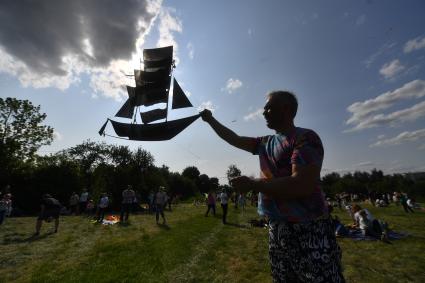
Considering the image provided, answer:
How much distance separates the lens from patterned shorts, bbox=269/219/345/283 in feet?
6.88

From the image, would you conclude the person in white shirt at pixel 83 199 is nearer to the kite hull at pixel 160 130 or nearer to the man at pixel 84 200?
the man at pixel 84 200

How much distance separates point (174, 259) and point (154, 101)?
528 cm

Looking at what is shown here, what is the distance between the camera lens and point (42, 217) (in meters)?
14.7

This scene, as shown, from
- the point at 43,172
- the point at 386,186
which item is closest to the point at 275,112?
the point at 43,172

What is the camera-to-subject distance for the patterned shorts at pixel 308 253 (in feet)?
6.88

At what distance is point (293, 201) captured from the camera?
226 centimetres

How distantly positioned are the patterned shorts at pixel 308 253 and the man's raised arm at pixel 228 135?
0.98 meters

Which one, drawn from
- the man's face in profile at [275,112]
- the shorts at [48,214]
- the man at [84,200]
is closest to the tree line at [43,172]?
the man at [84,200]

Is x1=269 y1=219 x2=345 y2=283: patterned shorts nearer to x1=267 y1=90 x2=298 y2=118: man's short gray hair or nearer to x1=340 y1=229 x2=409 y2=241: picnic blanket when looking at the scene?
x1=267 y1=90 x2=298 y2=118: man's short gray hair

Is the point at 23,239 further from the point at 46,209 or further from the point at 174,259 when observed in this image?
the point at 174,259

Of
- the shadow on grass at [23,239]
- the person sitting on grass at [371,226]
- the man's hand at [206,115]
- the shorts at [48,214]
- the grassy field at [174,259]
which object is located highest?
the man's hand at [206,115]

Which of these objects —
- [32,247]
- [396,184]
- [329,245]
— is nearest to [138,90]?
[329,245]

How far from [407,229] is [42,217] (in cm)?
1940

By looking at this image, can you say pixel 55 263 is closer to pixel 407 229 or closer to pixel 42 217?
pixel 42 217
